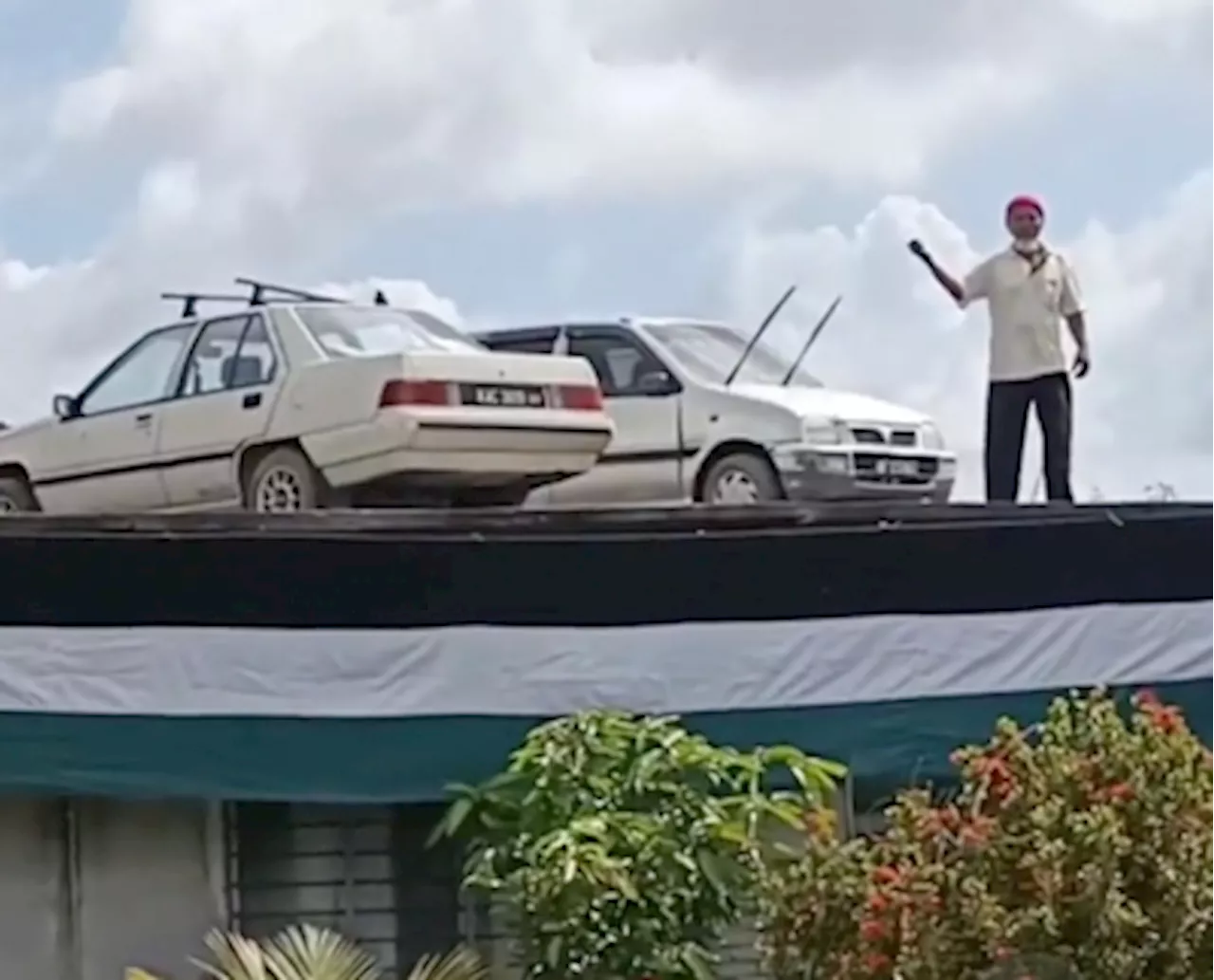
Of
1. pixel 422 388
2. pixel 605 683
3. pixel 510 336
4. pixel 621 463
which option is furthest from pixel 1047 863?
pixel 510 336

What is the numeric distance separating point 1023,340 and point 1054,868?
18.5 ft

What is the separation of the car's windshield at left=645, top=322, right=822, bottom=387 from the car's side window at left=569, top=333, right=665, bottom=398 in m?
0.14

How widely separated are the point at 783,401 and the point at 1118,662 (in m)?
3.58

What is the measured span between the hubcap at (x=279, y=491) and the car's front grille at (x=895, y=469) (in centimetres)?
297

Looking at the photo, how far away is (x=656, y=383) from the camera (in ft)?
49.4

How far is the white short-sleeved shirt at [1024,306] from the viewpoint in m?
13.0

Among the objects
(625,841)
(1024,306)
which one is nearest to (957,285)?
(1024,306)

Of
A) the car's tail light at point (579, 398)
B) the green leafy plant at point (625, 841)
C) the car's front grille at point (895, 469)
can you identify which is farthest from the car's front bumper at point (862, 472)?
the green leafy plant at point (625, 841)

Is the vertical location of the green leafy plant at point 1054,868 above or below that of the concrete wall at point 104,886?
below

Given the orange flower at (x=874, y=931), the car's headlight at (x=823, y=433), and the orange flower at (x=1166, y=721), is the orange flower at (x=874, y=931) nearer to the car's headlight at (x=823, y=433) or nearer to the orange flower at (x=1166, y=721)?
the orange flower at (x=1166, y=721)

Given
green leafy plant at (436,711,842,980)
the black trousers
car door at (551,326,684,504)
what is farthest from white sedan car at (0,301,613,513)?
green leafy plant at (436,711,842,980)

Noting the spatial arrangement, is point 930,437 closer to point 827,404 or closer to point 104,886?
point 827,404

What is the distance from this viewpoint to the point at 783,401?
14500 millimetres

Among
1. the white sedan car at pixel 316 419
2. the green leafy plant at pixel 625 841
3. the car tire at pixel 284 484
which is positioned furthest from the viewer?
the car tire at pixel 284 484
